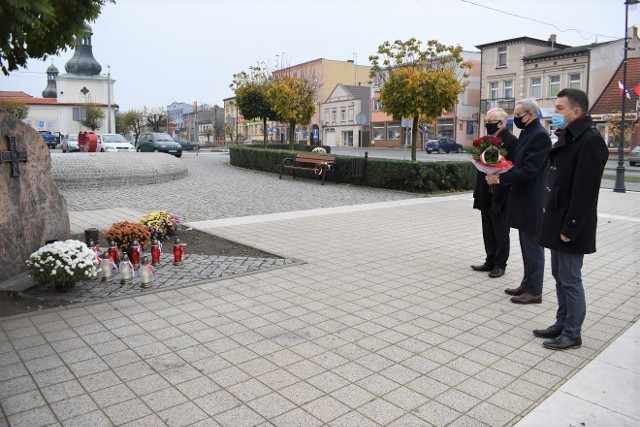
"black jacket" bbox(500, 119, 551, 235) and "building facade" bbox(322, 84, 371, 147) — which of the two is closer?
"black jacket" bbox(500, 119, 551, 235)

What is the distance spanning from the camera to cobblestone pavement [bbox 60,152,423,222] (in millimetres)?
12312

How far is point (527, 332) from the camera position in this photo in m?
4.72

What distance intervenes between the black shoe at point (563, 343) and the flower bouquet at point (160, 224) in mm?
5788

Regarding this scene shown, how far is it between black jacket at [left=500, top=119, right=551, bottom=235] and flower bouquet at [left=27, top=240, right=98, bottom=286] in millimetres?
4462

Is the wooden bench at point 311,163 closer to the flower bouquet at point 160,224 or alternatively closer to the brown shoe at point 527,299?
the flower bouquet at point 160,224

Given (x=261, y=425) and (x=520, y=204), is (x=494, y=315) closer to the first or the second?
(x=520, y=204)

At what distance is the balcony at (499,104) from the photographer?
48.9 metres

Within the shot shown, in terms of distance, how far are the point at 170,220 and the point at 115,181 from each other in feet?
29.9

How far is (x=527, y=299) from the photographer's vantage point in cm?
552

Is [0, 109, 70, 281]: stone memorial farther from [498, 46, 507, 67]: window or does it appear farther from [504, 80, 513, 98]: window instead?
[498, 46, 507, 67]: window

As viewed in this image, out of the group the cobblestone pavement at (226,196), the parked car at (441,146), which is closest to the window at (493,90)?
the parked car at (441,146)

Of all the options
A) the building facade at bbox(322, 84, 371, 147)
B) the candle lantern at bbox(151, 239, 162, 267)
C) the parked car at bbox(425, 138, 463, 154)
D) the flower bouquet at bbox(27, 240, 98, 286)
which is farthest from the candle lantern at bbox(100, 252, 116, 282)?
the building facade at bbox(322, 84, 371, 147)

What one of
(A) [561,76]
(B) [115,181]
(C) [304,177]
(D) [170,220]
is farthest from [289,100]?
(A) [561,76]

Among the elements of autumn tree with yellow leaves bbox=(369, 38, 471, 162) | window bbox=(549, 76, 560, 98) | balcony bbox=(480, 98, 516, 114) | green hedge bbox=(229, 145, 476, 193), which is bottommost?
green hedge bbox=(229, 145, 476, 193)
